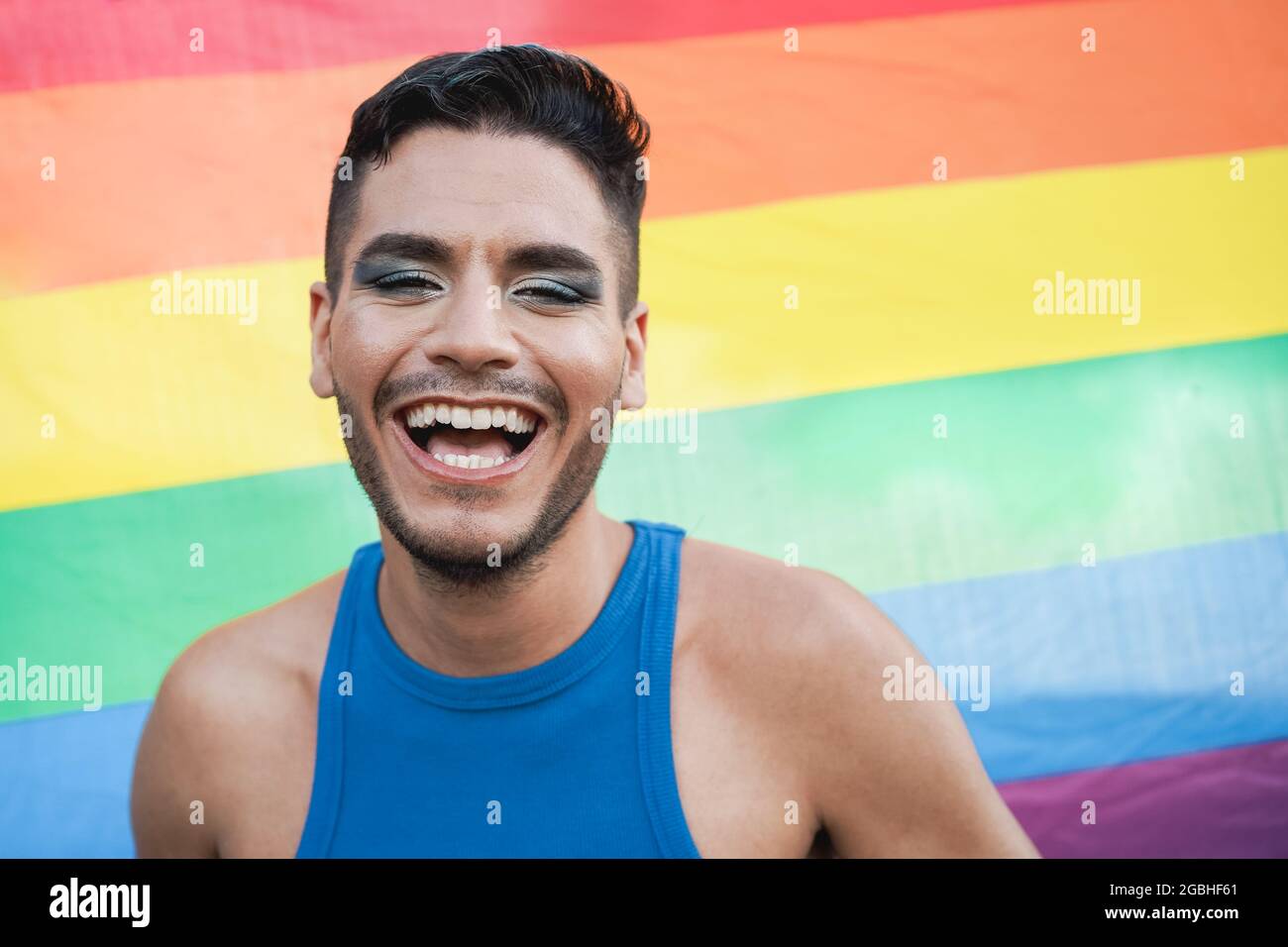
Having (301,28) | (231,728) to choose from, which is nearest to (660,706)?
(231,728)

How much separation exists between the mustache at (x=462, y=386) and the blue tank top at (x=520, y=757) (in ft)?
1.07

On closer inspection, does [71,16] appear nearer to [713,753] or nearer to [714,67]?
[714,67]

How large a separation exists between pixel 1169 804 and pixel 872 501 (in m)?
0.81

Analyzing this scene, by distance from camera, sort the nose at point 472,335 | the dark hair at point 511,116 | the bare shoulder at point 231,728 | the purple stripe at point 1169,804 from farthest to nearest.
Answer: the purple stripe at point 1169,804 → the bare shoulder at point 231,728 → the dark hair at point 511,116 → the nose at point 472,335

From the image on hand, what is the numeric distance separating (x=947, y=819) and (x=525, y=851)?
61 centimetres

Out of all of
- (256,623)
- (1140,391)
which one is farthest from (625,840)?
(1140,391)

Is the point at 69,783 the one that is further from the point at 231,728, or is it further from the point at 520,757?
the point at 520,757

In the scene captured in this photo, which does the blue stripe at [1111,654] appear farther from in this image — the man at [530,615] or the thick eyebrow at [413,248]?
the thick eyebrow at [413,248]

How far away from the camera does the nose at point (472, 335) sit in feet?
4.80

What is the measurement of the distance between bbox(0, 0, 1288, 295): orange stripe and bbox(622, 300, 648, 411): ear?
0.63 m

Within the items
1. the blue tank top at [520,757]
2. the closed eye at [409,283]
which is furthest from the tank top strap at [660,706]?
the closed eye at [409,283]

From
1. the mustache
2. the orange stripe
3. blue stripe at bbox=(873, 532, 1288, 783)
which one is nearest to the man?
the mustache

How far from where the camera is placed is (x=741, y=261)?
2.23m

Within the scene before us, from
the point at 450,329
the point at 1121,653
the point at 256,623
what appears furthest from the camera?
the point at 1121,653
